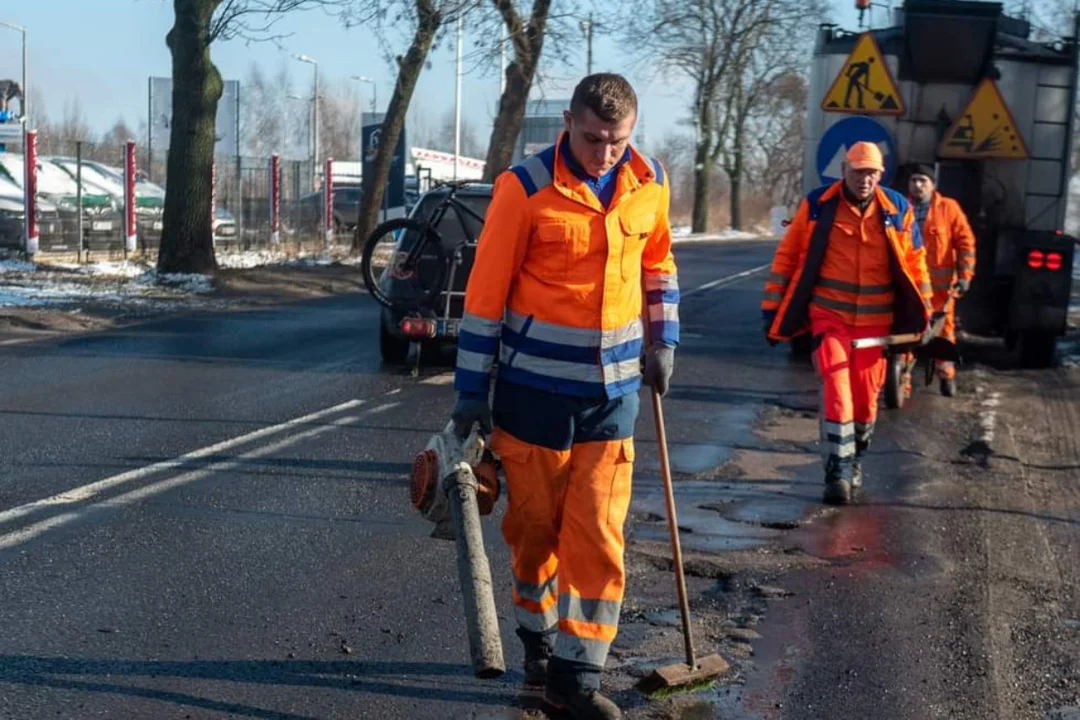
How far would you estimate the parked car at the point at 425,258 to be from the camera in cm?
1299

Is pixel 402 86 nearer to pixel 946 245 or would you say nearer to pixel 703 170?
pixel 946 245

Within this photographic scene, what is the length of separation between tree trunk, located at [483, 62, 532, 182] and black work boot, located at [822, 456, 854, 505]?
75.4 feet

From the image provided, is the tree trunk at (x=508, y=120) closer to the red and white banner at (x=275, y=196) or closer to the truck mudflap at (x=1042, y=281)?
the red and white banner at (x=275, y=196)

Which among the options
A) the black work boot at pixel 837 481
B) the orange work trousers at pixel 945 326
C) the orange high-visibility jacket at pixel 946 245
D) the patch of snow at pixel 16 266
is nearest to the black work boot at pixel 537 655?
the black work boot at pixel 837 481

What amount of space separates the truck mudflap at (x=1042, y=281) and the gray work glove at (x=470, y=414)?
1128cm

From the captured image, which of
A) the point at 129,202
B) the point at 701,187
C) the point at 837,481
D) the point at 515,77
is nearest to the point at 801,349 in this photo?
the point at 837,481

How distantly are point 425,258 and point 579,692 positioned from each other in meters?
8.59

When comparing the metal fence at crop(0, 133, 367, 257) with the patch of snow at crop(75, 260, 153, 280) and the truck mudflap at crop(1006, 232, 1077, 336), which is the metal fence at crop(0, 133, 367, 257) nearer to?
the patch of snow at crop(75, 260, 153, 280)

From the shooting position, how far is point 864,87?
13.1 meters

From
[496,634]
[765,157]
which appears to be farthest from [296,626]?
[765,157]

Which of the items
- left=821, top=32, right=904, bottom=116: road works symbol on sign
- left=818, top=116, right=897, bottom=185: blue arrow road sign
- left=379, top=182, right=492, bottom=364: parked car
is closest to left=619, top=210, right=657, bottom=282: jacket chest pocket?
left=818, top=116, right=897, bottom=185: blue arrow road sign

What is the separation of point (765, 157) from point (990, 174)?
60149 mm

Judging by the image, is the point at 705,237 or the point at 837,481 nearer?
the point at 837,481

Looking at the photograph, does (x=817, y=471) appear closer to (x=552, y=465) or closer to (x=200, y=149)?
(x=552, y=465)
